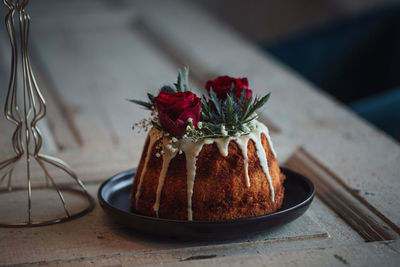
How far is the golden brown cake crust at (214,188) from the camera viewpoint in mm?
767

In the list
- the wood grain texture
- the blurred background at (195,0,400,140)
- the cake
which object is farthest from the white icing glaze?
the blurred background at (195,0,400,140)

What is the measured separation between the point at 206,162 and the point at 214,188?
4 centimetres

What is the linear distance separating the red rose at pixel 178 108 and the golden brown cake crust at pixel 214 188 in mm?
48

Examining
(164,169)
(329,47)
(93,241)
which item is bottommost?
(93,241)

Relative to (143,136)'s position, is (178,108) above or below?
above

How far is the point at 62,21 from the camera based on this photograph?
2.59 meters

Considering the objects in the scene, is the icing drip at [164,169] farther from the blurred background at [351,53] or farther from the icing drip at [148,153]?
the blurred background at [351,53]

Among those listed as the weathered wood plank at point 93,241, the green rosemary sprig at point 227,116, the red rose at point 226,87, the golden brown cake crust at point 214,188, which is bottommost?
the weathered wood plank at point 93,241

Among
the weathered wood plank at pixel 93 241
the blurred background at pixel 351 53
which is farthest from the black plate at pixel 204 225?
the blurred background at pixel 351 53

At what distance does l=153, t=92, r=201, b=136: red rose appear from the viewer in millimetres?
738

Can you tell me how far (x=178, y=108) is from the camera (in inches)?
29.1

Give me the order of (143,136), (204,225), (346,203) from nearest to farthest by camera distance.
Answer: (204,225)
(346,203)
(143,136)

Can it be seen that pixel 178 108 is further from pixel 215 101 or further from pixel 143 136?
pixel 143 136

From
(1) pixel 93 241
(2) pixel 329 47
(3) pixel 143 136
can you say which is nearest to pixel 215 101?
(1) pixel 93 241
